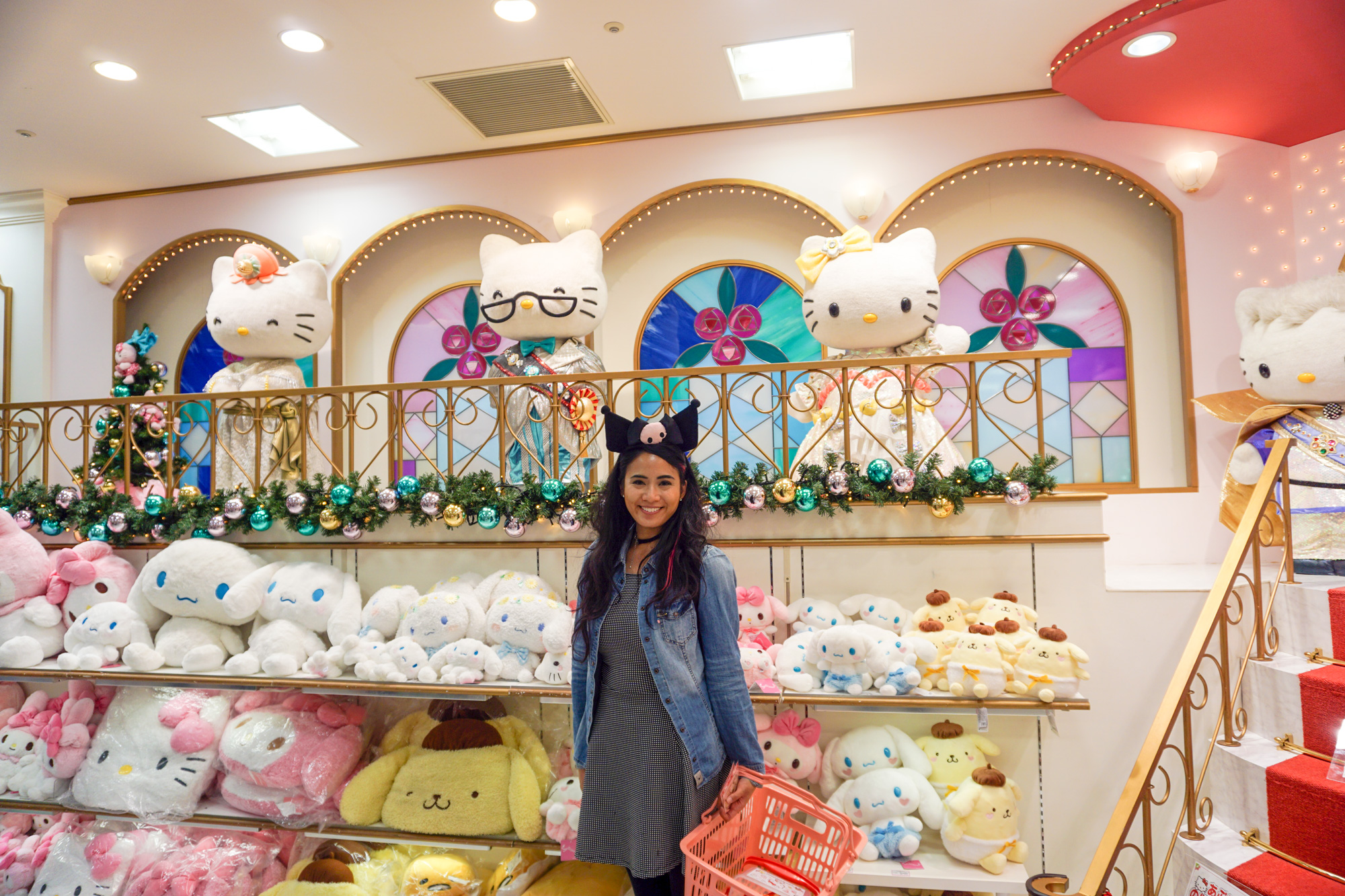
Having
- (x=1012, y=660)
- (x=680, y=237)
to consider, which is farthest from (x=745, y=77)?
(x=1012, y=660)

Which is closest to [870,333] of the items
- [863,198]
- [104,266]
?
[863,198]

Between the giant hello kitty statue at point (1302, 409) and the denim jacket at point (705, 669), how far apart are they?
268 cm

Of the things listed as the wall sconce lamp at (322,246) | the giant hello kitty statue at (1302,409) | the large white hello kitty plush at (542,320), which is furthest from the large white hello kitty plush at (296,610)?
the giant hello kitty statue at (1302,409)

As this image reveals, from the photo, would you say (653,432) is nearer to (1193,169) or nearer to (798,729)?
(798,729)

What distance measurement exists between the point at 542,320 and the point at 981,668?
2.77 meters

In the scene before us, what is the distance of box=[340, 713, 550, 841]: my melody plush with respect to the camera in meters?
3.01

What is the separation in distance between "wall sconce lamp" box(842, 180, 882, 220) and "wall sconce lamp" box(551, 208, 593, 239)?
5.68 ft

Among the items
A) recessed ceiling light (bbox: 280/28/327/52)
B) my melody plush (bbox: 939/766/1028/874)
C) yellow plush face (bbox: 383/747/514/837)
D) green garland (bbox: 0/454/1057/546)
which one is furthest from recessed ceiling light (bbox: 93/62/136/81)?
my melody plush (bbox: 939/766/1028/874)

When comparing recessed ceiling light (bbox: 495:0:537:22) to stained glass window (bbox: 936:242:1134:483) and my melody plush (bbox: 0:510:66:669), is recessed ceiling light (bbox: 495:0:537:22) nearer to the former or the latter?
stained glass window (bbox: 936:242:1134:483)

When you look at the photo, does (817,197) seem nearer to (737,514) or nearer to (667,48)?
(667,48)

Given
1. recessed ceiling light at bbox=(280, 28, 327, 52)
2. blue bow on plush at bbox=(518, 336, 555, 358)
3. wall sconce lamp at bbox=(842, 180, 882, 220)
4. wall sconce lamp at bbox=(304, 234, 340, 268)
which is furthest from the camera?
wall sconce lamp at bbox=(304, 234, 340, 268)

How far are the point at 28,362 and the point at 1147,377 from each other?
7.89m

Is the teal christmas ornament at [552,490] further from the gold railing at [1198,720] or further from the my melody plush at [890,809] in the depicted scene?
the gold railing at [1198,720]

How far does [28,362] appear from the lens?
244 inches
